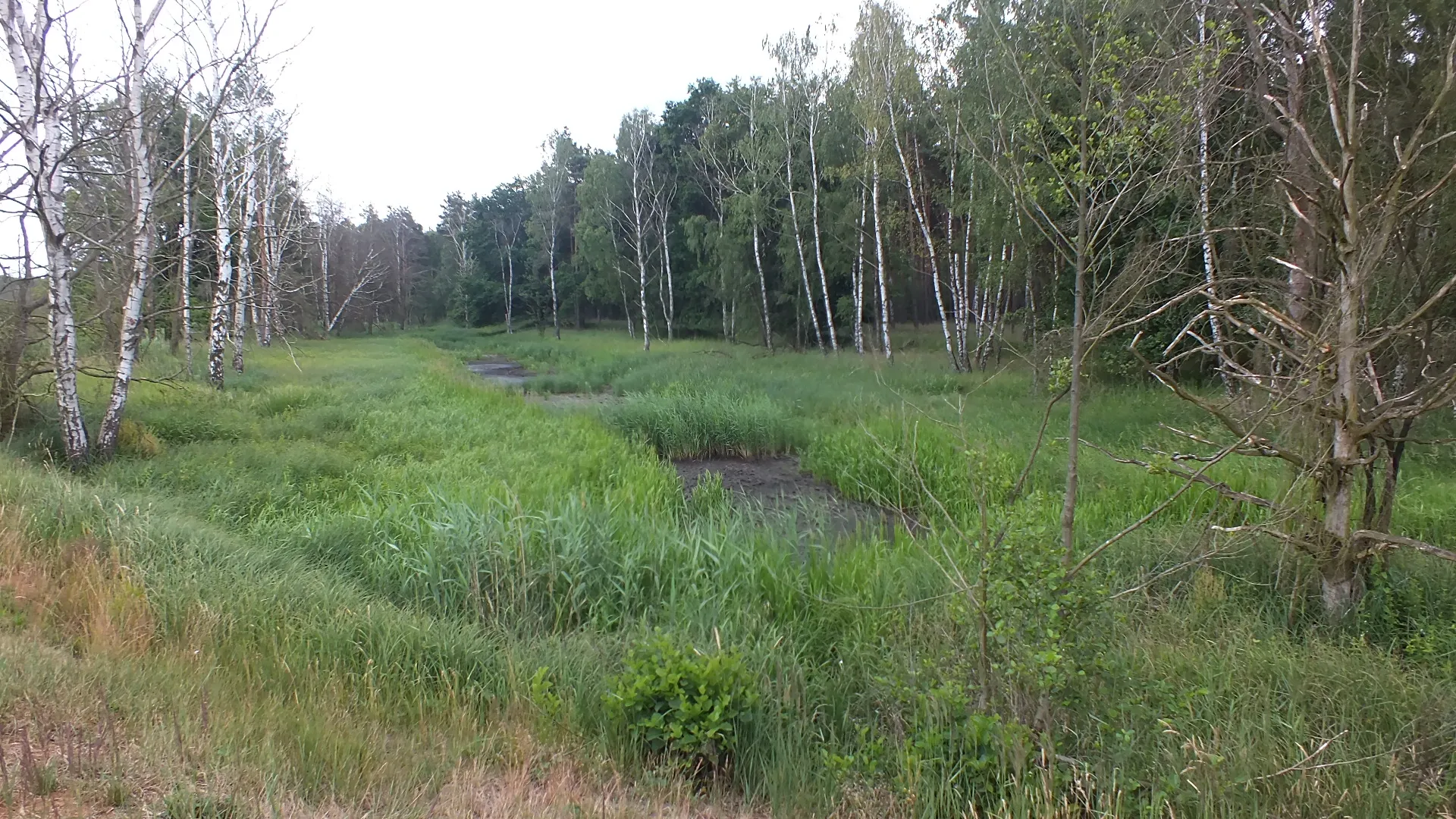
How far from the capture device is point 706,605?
16.0ft

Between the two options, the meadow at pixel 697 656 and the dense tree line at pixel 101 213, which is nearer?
the meadow at pixel 697 656

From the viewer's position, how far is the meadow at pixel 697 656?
2.77 metres

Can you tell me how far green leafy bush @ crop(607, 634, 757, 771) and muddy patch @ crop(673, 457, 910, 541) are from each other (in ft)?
10.7

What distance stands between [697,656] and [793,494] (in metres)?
6.09

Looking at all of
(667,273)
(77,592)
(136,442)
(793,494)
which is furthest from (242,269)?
(667,273)

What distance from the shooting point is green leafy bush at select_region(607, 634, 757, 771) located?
3.29 m

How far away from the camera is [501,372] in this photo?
28078 millimetres

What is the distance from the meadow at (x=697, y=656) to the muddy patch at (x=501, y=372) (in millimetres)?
15554

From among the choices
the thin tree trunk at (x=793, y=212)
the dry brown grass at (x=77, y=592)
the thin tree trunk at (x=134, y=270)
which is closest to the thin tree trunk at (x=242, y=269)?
the thin tree trunk at (x=134, y=270)

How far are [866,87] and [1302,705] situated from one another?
20.2 metres

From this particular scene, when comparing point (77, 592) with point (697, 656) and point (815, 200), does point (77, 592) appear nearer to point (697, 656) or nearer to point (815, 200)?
point (697, 656)

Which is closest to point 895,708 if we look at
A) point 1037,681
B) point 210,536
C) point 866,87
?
point 1037,681

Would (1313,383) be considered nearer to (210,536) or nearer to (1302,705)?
(1302,705)

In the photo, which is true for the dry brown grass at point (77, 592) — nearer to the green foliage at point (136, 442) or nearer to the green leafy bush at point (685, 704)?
the green leafy bush at point (685, 704)
